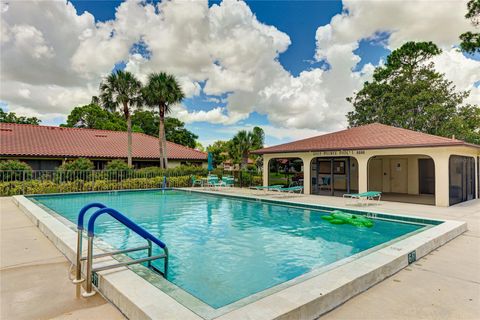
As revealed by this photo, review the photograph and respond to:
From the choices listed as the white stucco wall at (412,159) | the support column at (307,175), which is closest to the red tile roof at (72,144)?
the white stucco wall at (412,159)

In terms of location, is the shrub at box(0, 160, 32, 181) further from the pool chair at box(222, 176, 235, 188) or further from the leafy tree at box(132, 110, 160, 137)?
the leafy tree at box(132, 110, 160, 137)

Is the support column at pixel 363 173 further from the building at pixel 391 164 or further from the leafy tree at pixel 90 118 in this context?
the leafy tree at pixel 90 118

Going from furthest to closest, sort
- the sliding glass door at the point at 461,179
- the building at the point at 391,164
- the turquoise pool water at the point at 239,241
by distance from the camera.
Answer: the sliding glass door at the point at 461,179 < the building at the point at 391,164 < the turquoise pool water at the point at 239,241

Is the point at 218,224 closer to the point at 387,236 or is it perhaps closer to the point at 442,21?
the point at 387,236

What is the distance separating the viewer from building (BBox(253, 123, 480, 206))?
40.9ft

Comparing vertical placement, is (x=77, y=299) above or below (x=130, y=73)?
below

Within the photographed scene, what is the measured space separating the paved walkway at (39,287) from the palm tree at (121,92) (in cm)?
1835

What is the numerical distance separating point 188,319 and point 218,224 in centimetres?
679

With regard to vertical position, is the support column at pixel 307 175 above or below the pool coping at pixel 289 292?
above

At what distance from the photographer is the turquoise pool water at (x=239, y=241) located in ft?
16.7

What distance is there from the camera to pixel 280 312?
9.69 feet

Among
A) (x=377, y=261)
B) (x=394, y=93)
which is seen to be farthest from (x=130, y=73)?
(x=394, y=93)

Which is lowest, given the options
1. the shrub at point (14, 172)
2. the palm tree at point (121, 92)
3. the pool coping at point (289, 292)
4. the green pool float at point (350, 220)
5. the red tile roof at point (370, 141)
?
the green pool float at point (350, 220)

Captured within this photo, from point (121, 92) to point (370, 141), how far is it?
61.9 feet
